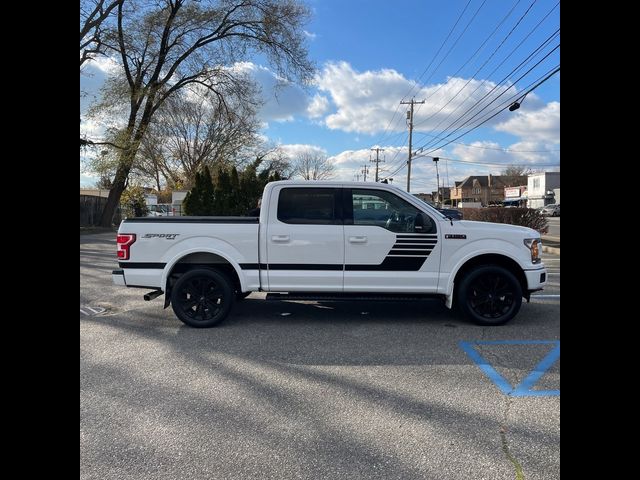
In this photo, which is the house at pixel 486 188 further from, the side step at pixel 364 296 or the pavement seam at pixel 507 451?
the pavement seam at pixel 507 451

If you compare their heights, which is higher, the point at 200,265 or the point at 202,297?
the point at 200,265

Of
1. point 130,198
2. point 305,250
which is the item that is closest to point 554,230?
point 305,250

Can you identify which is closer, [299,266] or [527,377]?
[527,377]

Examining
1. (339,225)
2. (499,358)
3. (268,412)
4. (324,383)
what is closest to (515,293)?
(499,358)

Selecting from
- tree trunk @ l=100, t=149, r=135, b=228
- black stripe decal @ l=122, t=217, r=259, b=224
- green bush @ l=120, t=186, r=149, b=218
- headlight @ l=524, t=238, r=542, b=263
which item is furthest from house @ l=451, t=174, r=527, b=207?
black stripe decal @ l=122, t=217, r=259, b=224

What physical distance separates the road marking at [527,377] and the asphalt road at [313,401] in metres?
0.06

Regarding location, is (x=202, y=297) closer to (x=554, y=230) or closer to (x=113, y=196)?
(x=113, y=196)

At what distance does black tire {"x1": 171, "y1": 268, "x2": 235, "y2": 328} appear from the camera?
545 centimetres

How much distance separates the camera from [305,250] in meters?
5.43

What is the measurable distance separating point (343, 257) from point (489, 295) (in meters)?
1.99

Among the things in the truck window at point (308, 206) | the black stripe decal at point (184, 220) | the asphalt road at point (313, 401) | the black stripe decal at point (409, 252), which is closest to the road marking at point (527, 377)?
the asphalt road at point (313, 401)

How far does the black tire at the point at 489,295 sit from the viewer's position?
5.41m

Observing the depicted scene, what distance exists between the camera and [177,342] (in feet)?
16.3
